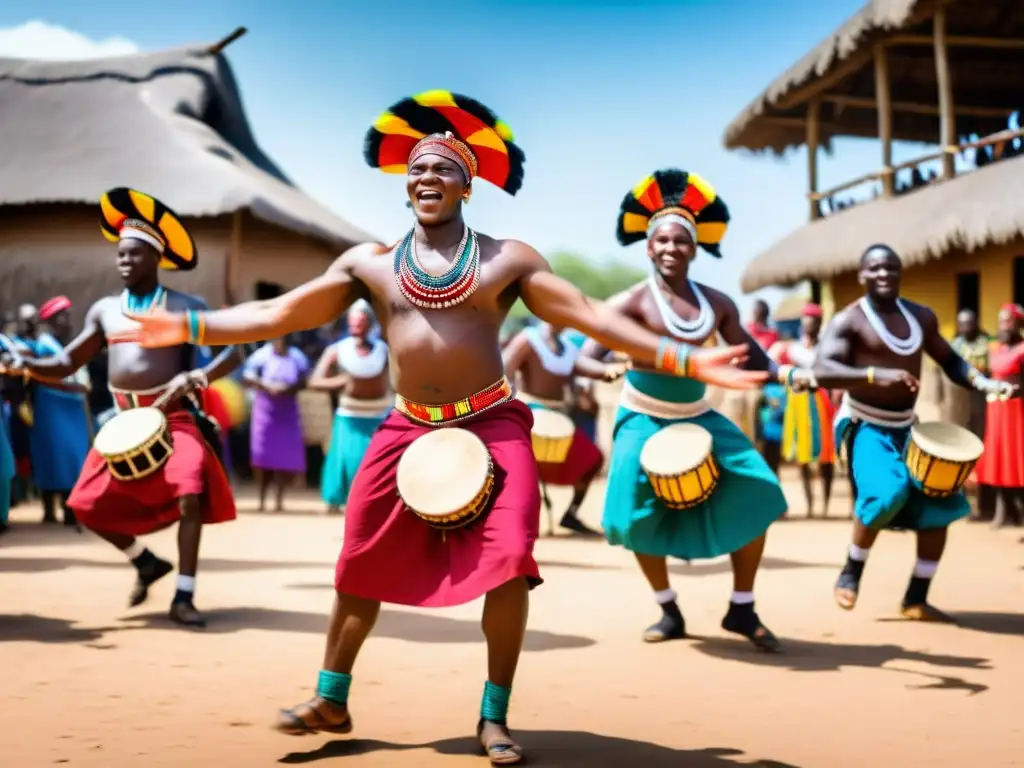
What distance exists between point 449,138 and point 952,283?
45.9 ft

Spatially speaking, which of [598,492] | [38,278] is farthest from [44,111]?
[598,492]

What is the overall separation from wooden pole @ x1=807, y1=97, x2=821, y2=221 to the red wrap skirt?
51.7 feet

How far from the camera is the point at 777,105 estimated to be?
2039cm

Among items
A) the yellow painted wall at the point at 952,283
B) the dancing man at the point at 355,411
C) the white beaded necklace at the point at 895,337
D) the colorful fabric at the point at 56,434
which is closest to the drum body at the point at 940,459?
the white beaded necklace at the point at 895,337

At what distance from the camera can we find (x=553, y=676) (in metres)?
5.53

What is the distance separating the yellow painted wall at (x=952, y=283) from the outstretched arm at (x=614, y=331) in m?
12.5

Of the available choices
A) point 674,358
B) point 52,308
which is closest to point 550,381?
point 52,308

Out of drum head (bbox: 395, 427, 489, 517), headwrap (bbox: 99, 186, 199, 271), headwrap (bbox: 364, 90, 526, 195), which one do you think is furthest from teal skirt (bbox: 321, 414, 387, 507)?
drum head (bbox: 395, 427, 489, 517)

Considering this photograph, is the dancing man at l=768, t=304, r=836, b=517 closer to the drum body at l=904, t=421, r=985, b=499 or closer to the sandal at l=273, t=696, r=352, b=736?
the drum body at l=904, t=421, r=985, b=499

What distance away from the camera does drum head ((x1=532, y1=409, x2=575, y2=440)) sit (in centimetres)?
1036

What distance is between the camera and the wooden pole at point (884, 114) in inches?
695

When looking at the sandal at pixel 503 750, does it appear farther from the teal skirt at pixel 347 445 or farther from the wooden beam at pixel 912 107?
the wooden beam at pixel 912 107

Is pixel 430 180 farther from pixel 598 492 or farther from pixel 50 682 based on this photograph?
pixel 598 492

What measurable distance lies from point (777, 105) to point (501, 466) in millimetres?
17199
